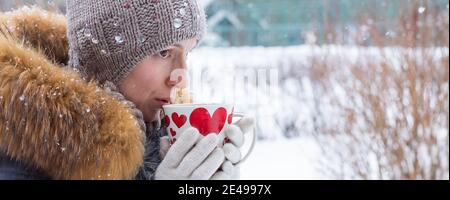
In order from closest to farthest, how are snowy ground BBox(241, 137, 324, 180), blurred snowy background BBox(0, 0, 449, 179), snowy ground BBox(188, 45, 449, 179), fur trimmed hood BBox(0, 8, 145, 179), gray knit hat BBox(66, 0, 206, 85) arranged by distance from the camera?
fur trimmed hood BBox(0, 8, 145, 179) < gray knit hat BBox(66, 0, 206, 85) < blurred snowy background BBox(0, 0, 449, 179) < snowy ground BBox(188, 45, 449, 179) < snowy ground BBox(241, 137, 324, 180)

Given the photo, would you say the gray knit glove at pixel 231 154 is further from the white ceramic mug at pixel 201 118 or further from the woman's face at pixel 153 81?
the woman's face at pixel 153 81

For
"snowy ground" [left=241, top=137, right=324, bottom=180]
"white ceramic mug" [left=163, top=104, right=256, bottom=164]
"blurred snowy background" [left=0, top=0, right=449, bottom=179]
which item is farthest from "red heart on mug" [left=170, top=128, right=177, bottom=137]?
"snowy ground" [left=241, top=137, right=324, bottom=180]

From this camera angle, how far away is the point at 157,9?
1142mm

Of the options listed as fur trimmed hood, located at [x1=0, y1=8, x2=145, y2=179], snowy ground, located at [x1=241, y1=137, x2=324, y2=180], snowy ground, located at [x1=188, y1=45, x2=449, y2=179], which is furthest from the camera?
snowy ground, located at [x1=241, y1=137, x2=324, y2=180]

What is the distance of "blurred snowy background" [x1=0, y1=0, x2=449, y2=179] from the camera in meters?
2.73

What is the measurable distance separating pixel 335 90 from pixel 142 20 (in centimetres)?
212

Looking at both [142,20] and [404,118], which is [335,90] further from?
[142,20]

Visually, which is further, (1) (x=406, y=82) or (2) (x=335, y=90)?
(2) (x=335, y=90)

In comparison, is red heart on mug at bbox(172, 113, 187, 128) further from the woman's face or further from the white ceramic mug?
the woman's face

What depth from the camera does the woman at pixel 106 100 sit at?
3.26 feet

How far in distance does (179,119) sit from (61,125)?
0.58ft

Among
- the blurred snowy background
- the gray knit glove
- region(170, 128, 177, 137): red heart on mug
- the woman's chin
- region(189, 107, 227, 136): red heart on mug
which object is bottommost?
the gray knit glove

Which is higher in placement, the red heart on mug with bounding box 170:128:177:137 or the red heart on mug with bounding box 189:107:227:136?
the red heart on mug with bounding box 189:107:227:136
